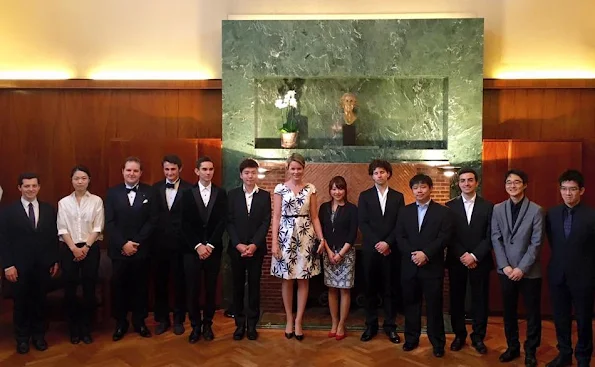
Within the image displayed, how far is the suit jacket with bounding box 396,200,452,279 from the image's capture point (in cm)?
402

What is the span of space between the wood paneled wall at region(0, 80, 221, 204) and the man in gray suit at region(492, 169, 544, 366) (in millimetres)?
3352

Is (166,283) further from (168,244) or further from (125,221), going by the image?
(125,221)

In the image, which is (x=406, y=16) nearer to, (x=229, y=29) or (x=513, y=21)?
(x=513, y=21)

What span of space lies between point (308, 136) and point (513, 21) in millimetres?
2565

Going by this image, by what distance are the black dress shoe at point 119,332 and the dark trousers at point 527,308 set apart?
3091mm

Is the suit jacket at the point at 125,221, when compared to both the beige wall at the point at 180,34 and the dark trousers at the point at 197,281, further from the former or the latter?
the beige wall at the point at 180,34

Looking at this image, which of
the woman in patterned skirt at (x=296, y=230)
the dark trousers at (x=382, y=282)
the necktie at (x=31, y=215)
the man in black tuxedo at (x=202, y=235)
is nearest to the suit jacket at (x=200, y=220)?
the man in black tuxedo at (x=202, y=235)

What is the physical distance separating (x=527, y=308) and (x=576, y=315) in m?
0.32

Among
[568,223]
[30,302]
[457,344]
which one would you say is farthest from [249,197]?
[568,223]

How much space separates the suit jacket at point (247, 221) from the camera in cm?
436

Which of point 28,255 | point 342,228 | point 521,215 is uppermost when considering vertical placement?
point 521,215

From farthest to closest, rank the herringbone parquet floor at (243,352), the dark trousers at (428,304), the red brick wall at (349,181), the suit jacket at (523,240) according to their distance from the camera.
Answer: the red brick wall at (349,181)
the dark trousers at (428,304)
the herringbone parquet floor at (243,352)
the suit jacket at (523,240)

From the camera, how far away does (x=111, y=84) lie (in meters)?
5.94

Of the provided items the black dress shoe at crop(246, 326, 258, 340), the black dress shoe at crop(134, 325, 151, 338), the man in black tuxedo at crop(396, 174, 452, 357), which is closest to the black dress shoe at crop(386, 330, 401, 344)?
the man in black tuxedo at crop(396, 174, 452, 357)
